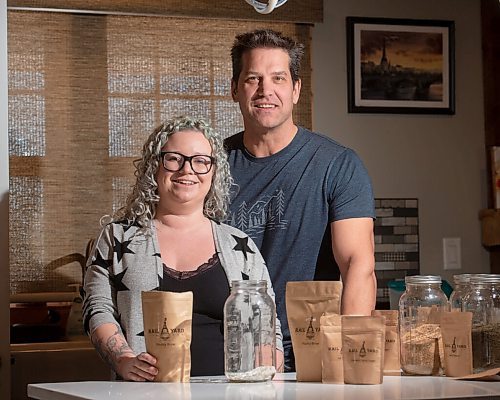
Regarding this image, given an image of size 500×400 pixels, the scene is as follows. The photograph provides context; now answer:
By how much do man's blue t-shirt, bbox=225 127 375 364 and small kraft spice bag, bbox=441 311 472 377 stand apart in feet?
2.38

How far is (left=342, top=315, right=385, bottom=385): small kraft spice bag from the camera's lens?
5.86ft

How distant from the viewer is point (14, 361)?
333cm

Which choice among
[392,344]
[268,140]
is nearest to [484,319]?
[392,344]

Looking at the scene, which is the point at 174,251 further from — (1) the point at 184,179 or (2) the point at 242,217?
(2) the point at 242,217

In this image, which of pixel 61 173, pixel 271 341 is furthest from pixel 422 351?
pixel 61 173

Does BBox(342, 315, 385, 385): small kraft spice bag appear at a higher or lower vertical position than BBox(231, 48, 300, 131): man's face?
lower

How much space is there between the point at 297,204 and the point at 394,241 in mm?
1454

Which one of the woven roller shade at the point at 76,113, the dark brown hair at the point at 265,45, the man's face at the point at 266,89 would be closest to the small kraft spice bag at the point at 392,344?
the man's face at the point at 266,89

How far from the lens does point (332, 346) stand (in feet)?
6.01

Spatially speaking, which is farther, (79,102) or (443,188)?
(443,188)

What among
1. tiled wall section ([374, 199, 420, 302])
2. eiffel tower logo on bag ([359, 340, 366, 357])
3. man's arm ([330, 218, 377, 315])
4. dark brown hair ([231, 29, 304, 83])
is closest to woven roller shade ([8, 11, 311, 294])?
tiled wall section ([374, 199, 420, 302])

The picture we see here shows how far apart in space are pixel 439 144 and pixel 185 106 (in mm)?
1053

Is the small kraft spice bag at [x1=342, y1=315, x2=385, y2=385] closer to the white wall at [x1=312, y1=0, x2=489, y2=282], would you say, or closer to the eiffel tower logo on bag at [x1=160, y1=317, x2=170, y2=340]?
the eiffel tower logo on bag at [x1=160, y1=317, x2=170, y2=340]

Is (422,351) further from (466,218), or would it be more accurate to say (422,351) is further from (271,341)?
(466,218)
